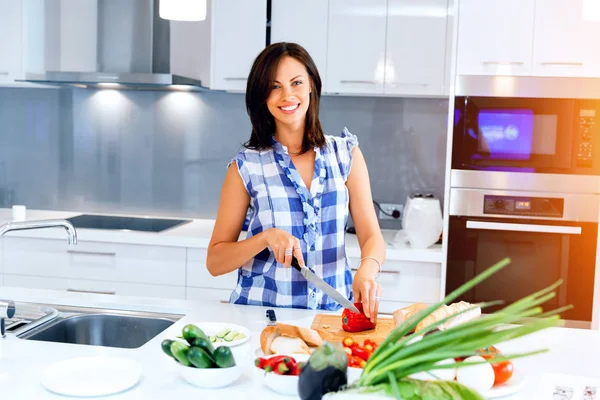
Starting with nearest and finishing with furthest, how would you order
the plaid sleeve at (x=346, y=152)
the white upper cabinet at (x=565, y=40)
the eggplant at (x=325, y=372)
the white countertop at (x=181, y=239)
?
the eggplant at (x=325, y=372)
the plaid sleeve at (x=346, y=152)
the white upper cabinet at (x=565, y=40)
the white countertop at (x=181, y=239)

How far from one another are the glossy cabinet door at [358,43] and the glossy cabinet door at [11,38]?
5.16ft

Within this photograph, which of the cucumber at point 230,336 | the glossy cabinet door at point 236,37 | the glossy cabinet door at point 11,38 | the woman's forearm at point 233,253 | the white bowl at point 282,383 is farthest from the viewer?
the glossy cabinet door at point 11,38

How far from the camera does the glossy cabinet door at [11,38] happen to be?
3490 mm

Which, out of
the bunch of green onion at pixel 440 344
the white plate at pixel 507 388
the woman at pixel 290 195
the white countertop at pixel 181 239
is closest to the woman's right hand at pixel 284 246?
the woman at pixel 290 195

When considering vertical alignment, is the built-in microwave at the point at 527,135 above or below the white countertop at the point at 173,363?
above

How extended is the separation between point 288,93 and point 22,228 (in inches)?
32.2

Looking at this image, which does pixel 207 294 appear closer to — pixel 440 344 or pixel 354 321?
pixel 354 321

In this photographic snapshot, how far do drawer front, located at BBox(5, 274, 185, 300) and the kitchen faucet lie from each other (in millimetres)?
1561

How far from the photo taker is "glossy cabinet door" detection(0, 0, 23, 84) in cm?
349

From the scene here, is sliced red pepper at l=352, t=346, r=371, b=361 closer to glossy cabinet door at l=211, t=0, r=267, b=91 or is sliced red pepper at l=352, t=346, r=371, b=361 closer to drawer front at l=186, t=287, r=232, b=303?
drawer front at l=186, t=287, r=232, b=303

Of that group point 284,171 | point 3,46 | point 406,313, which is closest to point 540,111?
point 284,171

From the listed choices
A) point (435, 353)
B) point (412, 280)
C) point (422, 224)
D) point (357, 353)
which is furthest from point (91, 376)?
→ point (422, 224)

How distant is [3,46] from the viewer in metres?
3.51

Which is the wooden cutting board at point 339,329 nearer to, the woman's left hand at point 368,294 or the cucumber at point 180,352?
the woman's left hand at point 368,294
